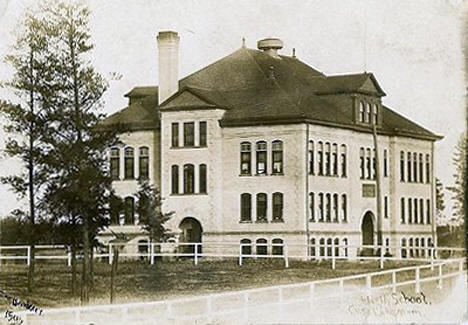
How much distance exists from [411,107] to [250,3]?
1.84 feet

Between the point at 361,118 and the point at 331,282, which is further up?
the point at 361,118

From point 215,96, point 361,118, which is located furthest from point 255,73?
point 361,118

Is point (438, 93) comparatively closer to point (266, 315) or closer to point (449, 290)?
point (449, 290)

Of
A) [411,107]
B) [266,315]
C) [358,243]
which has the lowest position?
[266,315]

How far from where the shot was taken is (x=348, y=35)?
3008 millimetres

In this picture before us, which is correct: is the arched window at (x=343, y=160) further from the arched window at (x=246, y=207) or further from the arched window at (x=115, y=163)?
the arched window at (x=115, y=163)

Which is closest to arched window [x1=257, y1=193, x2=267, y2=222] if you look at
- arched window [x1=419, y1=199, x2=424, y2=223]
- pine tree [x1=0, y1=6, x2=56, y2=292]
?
arched window [x1=419, y1=199, x2=424, y2=223]

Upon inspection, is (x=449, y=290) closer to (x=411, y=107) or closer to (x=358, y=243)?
(x=358, y=243)

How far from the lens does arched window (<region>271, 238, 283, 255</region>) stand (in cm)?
286

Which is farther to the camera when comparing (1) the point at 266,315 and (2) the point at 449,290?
(2) the point at 449,290

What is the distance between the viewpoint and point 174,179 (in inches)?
113

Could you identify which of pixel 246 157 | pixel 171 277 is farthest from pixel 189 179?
pixel 171 277

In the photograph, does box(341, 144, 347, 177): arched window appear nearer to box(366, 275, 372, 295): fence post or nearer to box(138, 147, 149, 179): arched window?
box(366, 275, 372, 295): fence post

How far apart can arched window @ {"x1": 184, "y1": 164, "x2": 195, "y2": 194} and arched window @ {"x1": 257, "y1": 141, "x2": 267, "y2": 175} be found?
0.18 meters
